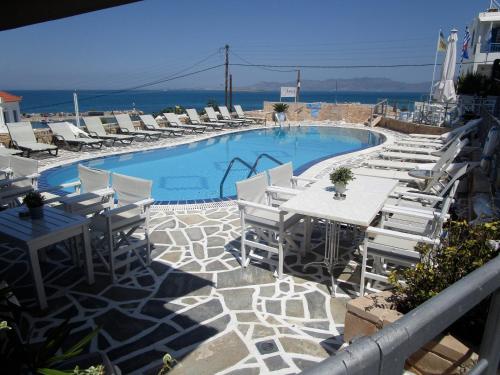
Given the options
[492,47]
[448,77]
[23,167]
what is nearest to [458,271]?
[23,167]

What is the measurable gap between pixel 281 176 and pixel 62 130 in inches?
360

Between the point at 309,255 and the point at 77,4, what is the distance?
3.23m

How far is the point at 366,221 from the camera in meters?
2.88

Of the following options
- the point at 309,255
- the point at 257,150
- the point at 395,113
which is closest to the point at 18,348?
the point at 309,255

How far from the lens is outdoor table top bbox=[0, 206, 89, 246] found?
116 inches

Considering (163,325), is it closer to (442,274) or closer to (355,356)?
(442,274)

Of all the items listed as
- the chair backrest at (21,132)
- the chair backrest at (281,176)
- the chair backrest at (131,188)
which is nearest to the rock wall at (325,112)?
the chair backrest at (21,132)

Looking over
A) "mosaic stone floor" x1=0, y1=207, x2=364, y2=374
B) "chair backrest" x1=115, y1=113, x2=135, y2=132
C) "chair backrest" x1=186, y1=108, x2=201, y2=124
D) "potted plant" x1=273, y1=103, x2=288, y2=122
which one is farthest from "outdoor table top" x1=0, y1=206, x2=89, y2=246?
"potted plant" x1=273, y1=103, x2=288, y2=122

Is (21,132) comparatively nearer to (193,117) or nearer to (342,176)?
(193,117)

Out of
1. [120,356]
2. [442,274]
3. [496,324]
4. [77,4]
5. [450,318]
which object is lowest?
[120,356]

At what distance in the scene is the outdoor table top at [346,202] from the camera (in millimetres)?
2998

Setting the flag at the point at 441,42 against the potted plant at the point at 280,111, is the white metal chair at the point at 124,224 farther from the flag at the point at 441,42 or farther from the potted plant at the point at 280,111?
the flag at the point at 441,42

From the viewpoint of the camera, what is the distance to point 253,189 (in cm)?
396

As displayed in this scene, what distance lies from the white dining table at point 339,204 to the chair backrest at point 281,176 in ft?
1.85
